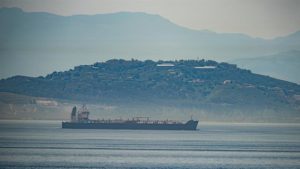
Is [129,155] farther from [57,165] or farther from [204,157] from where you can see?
[57,165]

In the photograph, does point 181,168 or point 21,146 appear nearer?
point 181,168

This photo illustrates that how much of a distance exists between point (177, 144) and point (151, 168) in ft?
167

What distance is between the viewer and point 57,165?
343ft

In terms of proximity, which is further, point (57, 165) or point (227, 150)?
point (227, 150)

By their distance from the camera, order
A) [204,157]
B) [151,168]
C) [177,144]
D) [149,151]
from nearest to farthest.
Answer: [151,168], [204,157], [149,151], [177,144]

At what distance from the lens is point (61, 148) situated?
136500mm

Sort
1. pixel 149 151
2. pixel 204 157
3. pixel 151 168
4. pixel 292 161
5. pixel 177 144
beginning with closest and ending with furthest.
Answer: pixel 151 168
pixel 292 161
pixel 204 157
pixel 149 151
pixel 177 144

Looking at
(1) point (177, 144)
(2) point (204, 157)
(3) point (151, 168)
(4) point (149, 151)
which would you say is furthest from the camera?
(1) point (177, 144)

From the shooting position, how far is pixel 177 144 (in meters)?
153

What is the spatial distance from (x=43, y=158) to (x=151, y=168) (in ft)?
64.1

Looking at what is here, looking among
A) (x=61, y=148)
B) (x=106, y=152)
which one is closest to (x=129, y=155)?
(x=106, y=152)

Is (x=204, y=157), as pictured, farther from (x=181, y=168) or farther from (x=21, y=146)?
(x=21, y=146)

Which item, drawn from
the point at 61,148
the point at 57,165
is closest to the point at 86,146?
the point at 61,148

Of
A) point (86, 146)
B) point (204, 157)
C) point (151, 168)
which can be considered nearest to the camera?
point (151, 168)
